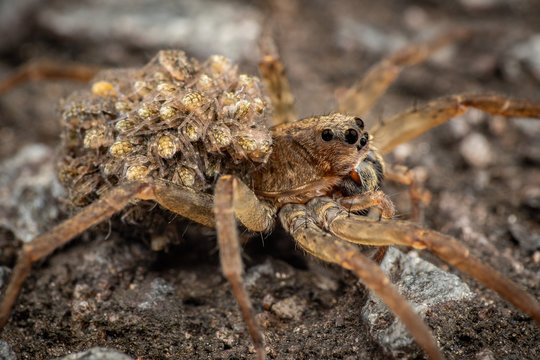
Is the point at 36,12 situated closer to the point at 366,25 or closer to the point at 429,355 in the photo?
the point at 366,25

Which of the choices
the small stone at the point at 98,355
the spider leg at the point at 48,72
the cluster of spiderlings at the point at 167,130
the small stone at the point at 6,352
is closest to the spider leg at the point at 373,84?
the cluster of spiderlings at the point at 167,130

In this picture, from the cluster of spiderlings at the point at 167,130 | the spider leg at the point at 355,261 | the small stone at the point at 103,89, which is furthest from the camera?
the small stone at the point at 103,89

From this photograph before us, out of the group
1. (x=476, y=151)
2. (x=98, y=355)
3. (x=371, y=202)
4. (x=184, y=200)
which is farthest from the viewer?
(x=476, y=151)

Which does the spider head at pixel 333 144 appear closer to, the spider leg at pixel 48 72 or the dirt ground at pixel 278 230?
the dirt ground at pixel 278 230

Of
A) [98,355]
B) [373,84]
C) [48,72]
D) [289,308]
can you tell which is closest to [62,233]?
[98,355]

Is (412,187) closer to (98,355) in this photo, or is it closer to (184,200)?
(184,200)

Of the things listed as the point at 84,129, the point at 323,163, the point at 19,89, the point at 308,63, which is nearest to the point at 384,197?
the point at 323,163
